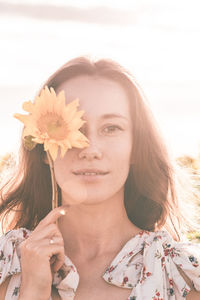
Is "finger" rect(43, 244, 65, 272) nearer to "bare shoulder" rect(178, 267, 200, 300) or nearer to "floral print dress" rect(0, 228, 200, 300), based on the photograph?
"floral print dress" rect(0, 228, 200, 300)

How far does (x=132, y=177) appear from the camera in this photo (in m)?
3.80

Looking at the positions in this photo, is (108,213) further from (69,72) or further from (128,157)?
(69,72)

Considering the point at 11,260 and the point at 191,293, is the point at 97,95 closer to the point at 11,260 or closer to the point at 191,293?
the point at 11,260

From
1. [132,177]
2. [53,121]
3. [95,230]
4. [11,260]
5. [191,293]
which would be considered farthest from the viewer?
[132,177]

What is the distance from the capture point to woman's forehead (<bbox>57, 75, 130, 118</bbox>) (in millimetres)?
3244

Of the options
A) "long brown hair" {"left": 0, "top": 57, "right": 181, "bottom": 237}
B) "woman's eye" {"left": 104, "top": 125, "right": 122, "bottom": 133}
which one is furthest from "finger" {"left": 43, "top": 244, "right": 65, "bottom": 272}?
"long brown hair" {"left": 0, "top": 57, "right": 181, "bottom": 237}

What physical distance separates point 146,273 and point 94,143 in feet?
2.79

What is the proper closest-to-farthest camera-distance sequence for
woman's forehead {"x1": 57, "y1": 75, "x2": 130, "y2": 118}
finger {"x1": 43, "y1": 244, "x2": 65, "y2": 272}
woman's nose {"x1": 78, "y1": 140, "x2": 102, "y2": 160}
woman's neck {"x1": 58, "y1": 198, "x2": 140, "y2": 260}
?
finger {"x1": 43, "y1": 244, "x2": 65, "y2": 272}
woman's nose {"x1": 78, "y1": 140, "x2": 102, "y2": 160}
woman's forehead {"x1": 57, "y1": 75, "x2": 130, "y2": 118}
woman's neck {"x1": 58, "y1": 198, "x2": 140, "y2": 260}

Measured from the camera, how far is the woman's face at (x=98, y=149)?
318 cm

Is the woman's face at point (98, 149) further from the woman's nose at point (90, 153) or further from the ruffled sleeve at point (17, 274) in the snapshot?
the ruffled sleeve at point (17, 274)

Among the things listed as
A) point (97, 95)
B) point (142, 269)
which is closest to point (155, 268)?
point (142, 269)

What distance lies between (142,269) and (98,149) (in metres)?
0.79

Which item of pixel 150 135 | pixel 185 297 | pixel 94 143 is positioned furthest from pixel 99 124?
pixel 185 297

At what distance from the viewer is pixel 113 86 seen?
348cm
